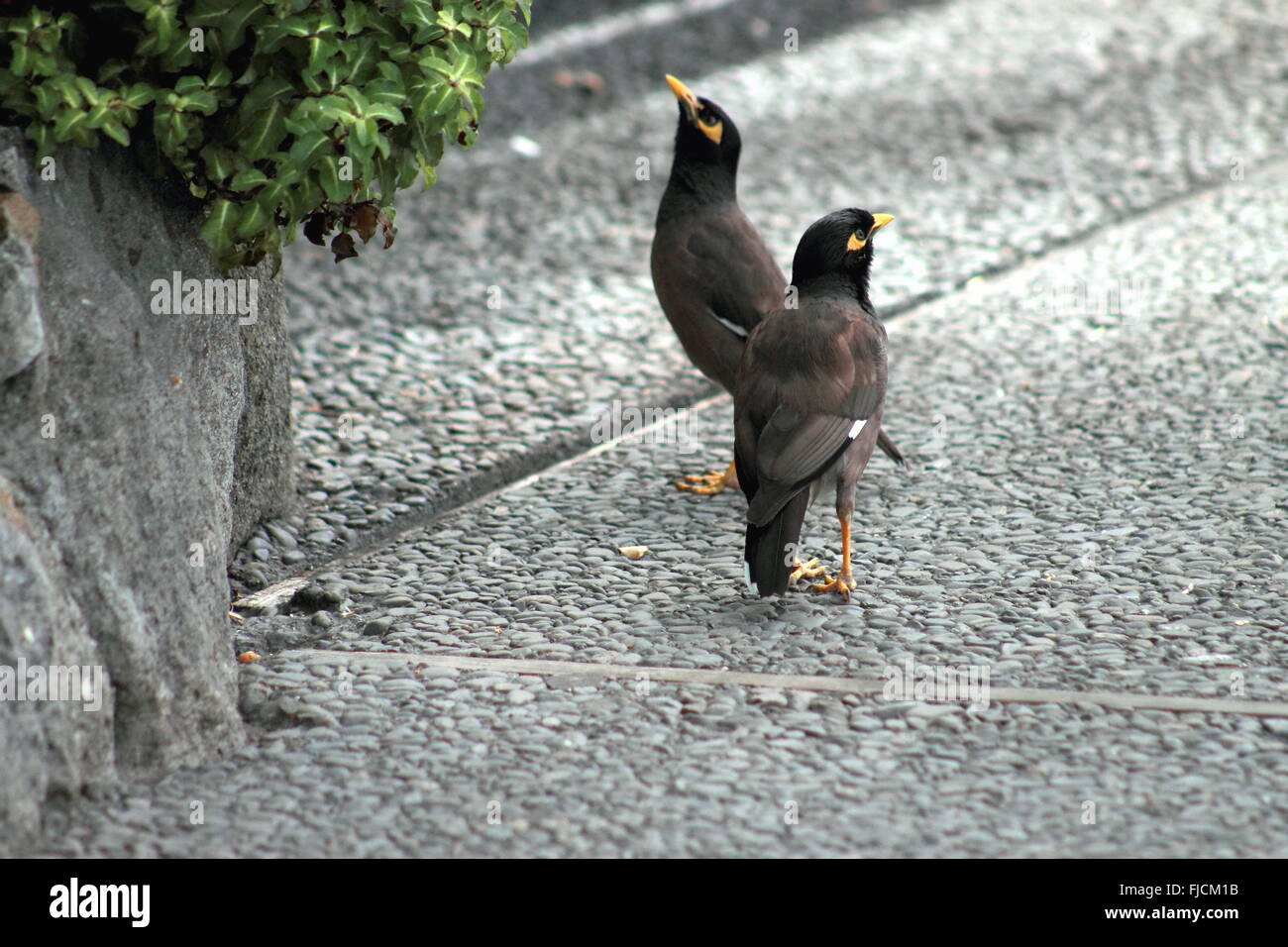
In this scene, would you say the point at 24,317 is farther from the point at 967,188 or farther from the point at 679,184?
the point at 967,188

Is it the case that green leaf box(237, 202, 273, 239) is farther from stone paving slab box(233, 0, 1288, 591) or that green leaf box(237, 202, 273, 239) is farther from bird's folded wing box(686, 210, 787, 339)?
bird's folded wing box(686, 210, 787, 339)

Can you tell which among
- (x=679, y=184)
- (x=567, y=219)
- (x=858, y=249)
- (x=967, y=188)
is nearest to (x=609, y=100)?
(x=567, y=219)

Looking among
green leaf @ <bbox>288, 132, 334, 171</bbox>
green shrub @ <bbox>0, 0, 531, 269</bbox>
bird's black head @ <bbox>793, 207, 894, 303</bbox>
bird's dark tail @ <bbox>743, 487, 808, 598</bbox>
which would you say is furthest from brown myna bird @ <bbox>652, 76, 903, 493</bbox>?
green leaf @ <bbox>288, 132, 334, 171</bbox>

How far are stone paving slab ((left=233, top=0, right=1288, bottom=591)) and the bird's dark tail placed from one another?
1.22 meters

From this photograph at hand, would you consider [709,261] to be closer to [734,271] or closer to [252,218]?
[734,271]

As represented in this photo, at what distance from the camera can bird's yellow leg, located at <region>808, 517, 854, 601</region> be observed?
4.24m

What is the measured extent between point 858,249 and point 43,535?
257 cm

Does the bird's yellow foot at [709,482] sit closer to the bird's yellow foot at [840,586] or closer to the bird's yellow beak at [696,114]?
the bird's yellow foot at [840,586]

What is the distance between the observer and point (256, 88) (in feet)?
11.3

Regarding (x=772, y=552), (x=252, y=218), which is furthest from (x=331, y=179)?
(x=772, y=552)

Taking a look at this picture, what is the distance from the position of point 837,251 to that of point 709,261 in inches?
28.9

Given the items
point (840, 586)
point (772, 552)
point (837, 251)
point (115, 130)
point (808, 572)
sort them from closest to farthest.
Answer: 1. point (115, 130)
2. point (772, 552)
3. point (840, 586)
4. point (808, 572)
5. point (837, 251)

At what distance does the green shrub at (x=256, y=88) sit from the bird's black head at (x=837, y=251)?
4.64 feet

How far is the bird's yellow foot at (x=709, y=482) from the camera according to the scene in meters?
5.04
